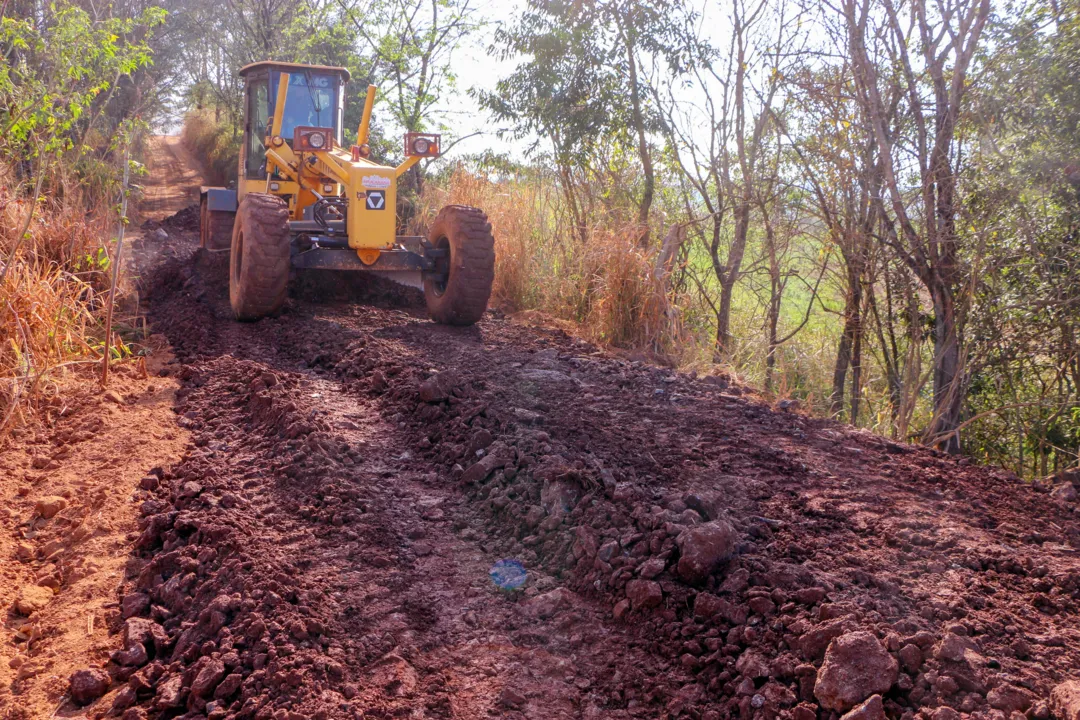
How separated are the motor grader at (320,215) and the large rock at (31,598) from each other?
12.5ft

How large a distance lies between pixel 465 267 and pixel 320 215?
5.75ft

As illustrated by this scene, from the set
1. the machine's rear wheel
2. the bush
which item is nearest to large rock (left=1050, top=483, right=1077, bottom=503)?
the machine's rear wheel

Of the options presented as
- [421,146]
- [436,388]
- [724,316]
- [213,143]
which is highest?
[213,143]

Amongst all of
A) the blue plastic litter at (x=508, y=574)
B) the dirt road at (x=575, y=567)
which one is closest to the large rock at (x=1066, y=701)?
the dirt road at (x=575, y=567)

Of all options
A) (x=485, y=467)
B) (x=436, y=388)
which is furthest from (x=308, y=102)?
(x=485, y=467)

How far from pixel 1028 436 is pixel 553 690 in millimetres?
5778

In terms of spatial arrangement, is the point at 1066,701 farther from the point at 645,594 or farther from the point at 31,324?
the point at 31,324

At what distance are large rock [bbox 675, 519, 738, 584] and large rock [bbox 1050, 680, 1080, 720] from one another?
42.4 inches

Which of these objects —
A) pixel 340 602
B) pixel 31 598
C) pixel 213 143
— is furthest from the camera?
pixel 213 143

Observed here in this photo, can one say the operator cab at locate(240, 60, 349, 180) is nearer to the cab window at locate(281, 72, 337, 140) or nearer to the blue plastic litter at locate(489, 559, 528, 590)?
the cab window at locate(281, 72, 337, 140)

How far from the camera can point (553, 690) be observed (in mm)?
2723

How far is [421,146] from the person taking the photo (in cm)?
715

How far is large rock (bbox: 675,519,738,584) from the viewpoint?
3057 millimetres

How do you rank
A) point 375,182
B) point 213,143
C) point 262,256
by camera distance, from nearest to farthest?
point 262,256, point 375,182, point 213,143
